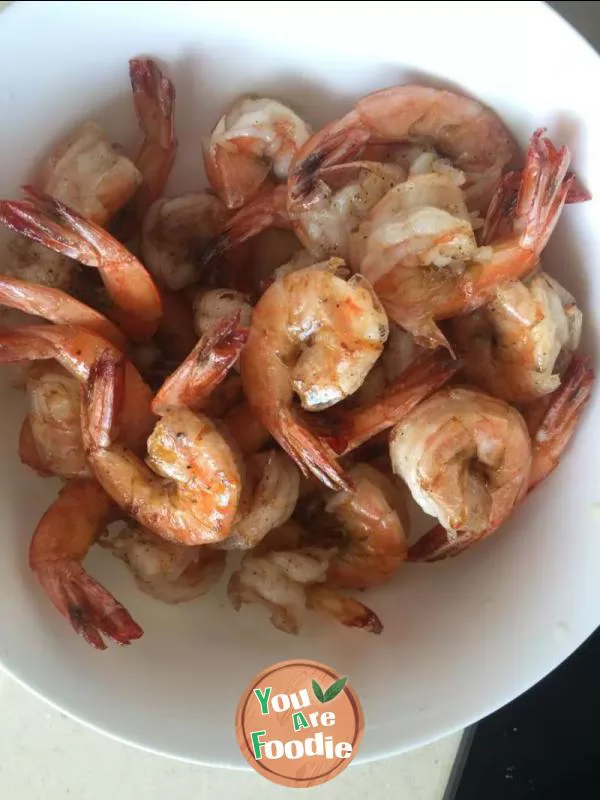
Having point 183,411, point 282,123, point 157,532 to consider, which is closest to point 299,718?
point 157,532

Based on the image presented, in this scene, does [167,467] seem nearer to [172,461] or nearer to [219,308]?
[172,461]

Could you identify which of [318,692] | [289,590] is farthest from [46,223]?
[318,692]

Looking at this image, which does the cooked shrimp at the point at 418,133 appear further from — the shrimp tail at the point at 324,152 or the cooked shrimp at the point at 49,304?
the cooked shrimp at the point at 49,304

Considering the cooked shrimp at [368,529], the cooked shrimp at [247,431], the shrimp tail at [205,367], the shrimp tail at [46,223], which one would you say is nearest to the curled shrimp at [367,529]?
the cooked shrimp at [368,529]

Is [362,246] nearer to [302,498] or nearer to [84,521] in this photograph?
[302,498]

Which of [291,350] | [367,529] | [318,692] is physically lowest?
[318,692]

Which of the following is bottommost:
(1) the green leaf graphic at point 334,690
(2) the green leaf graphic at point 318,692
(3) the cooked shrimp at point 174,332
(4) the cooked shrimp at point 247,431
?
(2) the green leaf graphic at point 318,692

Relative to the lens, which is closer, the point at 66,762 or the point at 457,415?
the point at 457,415
